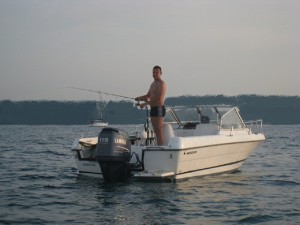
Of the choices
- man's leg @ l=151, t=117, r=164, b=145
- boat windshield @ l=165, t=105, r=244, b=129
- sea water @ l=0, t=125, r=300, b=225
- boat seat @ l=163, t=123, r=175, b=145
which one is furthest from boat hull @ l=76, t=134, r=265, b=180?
boat seat @ l=163, t=123, r=175, b=145

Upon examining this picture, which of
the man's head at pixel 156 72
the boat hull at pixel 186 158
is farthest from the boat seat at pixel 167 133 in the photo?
the man's head at pixel 156 72

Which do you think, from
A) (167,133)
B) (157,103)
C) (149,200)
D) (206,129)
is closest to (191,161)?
(167,133)

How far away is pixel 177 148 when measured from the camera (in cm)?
1028

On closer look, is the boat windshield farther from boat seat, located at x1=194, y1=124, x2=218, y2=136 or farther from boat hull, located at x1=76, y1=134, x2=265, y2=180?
boat hull, located at x1=76, y1=134, x2=265, y2=180

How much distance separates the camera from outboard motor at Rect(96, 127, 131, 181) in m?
10.2

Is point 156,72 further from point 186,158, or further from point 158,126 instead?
point 186,158

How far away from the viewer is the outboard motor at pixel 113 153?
10203 mm

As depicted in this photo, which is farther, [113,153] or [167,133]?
[167,133]

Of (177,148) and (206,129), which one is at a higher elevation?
(206,129)

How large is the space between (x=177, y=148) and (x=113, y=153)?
1343mm

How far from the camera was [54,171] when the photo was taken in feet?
46.0

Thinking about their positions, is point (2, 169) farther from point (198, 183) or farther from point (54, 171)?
point (198, 183)

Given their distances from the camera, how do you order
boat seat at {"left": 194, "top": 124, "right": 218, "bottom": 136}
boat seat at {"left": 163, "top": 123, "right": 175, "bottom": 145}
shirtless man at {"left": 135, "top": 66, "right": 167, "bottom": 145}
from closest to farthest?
shirtless man at {"left": 135, "top": 66, "right": 167, "bottom": 145} → boat seat at {"left": 163, "top": 123, "right": 175, "bottom": 145} → boat seat at {"left": 194, "top": 124, "right": 218, "bottom": 136}

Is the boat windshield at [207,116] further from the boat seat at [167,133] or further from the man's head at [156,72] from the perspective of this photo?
the man's head at [156,72]
